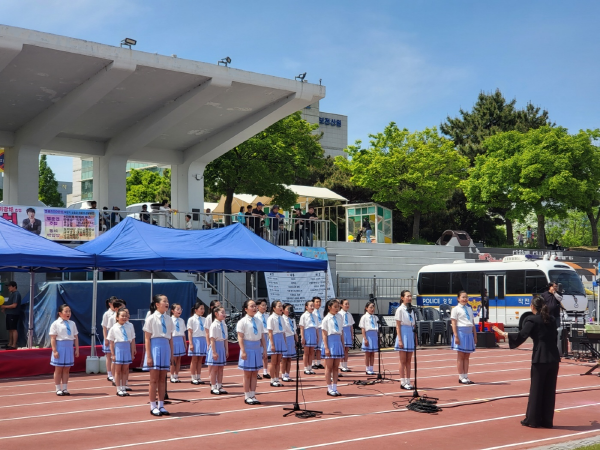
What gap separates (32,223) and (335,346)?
11.5m

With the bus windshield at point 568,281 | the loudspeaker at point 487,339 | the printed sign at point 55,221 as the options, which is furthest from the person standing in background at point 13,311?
the bus windshield at point 568,281

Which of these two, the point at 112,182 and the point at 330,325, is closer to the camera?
the point at 330,325

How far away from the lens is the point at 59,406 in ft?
39.1

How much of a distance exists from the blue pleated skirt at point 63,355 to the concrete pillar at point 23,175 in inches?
565

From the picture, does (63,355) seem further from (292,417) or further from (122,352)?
(292,417)

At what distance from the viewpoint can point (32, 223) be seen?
2053 centimetres

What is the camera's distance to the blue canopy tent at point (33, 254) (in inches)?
583

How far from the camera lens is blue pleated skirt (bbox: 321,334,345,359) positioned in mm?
12820

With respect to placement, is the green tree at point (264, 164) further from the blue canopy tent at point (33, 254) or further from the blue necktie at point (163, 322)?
the blue necktie at point (163, 322)

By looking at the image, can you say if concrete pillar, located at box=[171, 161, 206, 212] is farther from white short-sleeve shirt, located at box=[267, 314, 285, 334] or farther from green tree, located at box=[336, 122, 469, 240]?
green tree, located at box=[336, 122, 469, 240]

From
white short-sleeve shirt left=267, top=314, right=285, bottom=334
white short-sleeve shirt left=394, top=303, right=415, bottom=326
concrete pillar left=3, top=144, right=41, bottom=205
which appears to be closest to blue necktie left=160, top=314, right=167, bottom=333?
white short-sleeve shirt left=267, top=314, right=285, bottom=334

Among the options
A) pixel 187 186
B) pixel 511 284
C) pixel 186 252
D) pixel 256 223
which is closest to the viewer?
pixel 186 252

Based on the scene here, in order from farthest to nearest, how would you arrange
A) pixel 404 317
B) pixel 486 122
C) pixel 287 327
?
pixel 486 122
pixel 287 327
pixel 404 317

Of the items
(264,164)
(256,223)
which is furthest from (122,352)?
(264,164)
